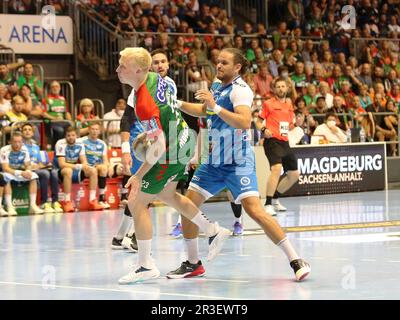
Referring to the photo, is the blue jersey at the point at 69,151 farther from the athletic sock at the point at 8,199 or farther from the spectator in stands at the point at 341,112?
the spectator in stands at the point at 341,112

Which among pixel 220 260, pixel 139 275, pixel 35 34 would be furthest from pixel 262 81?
pixel 139 275

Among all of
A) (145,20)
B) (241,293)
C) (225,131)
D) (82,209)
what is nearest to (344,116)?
(145,20)

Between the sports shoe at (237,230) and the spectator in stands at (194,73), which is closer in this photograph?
the sports shoe at (237,230)

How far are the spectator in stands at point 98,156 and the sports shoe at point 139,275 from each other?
29.2 ft

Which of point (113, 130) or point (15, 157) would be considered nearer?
point (15, 157)

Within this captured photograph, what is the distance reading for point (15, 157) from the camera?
1628cm

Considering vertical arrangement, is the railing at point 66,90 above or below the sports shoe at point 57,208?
above

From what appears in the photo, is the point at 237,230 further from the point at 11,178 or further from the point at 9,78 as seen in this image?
the point at 9,78

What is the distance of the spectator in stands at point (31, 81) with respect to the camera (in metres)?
18.6

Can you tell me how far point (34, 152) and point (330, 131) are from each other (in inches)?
268

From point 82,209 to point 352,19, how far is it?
12964mm

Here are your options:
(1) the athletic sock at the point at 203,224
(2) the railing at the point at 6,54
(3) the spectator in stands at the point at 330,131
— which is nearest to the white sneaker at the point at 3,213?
(2) the railing at the point at 6,54

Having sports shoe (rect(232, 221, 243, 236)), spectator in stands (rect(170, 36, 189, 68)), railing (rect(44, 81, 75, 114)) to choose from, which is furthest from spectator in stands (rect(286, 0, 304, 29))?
sports shoe (rect(232, 221, 243, 236))
